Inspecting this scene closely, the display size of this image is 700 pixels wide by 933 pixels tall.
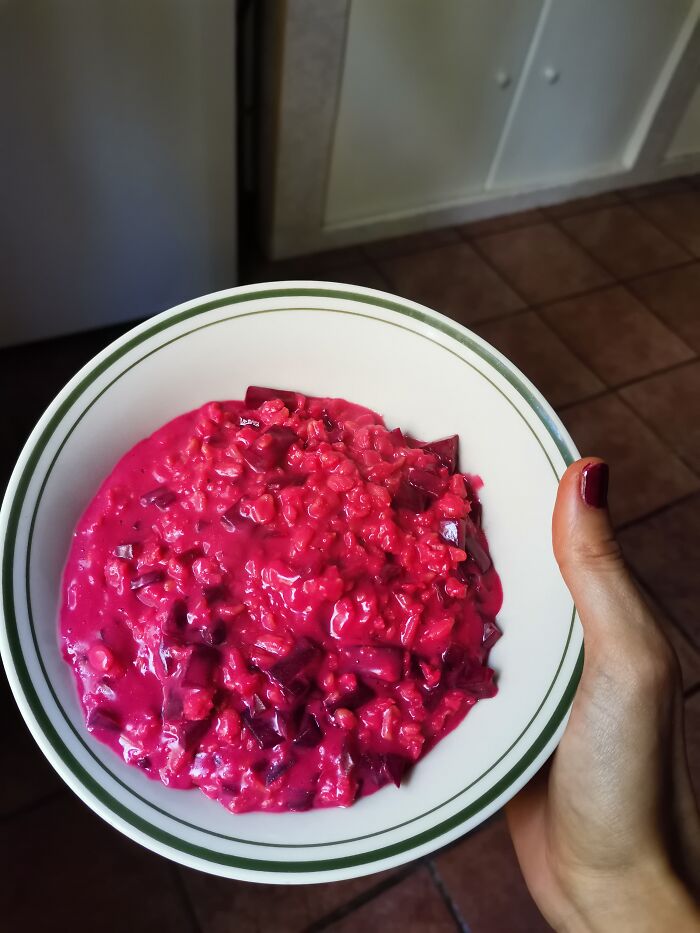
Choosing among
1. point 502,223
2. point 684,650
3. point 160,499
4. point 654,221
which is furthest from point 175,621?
point 654,221

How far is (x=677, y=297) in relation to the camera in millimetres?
2547

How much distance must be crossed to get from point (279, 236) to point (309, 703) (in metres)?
1.76

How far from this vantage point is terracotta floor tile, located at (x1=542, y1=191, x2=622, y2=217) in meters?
2.78

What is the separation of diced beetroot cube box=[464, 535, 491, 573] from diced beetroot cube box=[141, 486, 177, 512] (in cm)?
38

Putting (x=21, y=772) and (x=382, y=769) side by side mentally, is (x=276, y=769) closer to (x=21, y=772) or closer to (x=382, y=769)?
(x=382, y=769)

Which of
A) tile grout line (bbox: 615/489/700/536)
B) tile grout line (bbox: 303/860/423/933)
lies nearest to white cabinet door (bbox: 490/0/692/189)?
tile grout line (bbox: 615/489/700/536)

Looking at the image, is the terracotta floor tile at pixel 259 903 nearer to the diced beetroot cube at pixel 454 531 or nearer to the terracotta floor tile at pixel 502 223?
the diced beetroot cube at pixel 454 531

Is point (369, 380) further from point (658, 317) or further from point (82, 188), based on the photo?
point (658, 317)

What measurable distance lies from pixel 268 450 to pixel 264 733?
0.34 metres

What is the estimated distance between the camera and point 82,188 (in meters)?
1.67

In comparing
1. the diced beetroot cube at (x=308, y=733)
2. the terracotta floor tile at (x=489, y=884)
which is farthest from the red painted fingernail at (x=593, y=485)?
the terracotta floor tile at (x=489, y=884)

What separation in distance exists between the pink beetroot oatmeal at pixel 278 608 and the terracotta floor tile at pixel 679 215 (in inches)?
89.8

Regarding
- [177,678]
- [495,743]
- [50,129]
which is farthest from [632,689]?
[50,129]

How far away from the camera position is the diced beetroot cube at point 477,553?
934 millimetres
